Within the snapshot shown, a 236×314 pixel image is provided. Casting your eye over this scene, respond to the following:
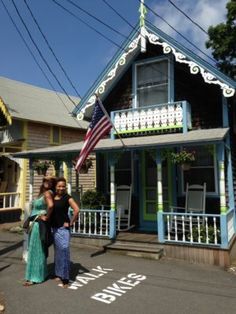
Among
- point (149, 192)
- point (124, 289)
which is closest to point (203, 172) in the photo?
point (149, 192)

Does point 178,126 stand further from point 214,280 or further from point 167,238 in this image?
point 214,280

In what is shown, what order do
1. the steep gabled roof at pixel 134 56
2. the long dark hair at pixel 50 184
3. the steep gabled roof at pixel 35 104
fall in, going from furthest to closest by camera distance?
the steep gabled roof at pixel 35 104, the steep gabled roof at pixel 134 56, the long dark hair at pixel 50 184

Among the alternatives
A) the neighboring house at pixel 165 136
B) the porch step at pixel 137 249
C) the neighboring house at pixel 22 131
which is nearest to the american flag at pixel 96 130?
the neighboring house at pixel 165 136

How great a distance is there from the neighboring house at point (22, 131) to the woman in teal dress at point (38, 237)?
8.88 m

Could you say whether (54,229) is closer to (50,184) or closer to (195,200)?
(50,184)

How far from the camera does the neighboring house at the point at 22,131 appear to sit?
1600cm

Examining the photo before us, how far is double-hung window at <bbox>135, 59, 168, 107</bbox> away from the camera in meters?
11.7

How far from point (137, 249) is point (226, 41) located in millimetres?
17006

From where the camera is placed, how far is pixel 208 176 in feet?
35.3

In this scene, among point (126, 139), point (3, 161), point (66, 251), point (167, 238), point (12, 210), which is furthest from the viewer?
point (3, 161)

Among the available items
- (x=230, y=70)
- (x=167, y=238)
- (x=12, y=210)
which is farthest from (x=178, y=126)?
(x=230, y=70)

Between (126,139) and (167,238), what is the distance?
134 inches

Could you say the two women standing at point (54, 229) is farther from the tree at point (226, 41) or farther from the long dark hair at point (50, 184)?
the tree at point (226, 41)

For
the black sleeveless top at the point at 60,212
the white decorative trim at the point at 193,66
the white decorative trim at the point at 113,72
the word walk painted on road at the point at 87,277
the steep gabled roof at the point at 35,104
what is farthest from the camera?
the steep gabled roof at the point at 35,104
